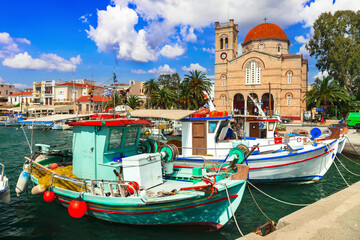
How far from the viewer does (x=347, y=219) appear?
19.3ft

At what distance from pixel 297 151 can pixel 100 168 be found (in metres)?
9.17

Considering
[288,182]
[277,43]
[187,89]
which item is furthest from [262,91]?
[288,182]

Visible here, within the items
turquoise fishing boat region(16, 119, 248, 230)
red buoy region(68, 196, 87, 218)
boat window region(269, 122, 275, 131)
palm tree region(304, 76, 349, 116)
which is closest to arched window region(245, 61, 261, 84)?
palm tree region(304, 76, 349, 116)

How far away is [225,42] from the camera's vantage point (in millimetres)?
50750

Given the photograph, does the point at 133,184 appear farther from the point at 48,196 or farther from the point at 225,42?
the point at 225,42

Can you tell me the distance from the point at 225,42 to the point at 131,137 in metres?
45.8

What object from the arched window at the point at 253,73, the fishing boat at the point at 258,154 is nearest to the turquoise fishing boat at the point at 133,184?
the fishing boat at the point at 258,154

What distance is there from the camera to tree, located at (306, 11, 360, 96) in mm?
40469

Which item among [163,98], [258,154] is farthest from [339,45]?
[258,154]

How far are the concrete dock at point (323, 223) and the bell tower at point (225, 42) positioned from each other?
46.0 m

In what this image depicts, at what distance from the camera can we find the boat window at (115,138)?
28.9ft

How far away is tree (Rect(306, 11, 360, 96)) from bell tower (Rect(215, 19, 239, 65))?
14582 mm

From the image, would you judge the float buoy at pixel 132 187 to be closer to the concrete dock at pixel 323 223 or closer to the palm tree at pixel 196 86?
the concrete dock at pixel 323 223

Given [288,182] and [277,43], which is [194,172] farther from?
[277,43]
